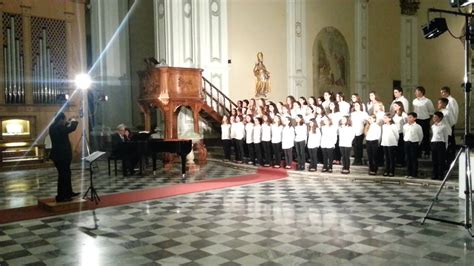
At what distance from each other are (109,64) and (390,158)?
1009 cm

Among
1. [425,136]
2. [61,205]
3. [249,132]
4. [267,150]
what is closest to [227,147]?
[249,132]

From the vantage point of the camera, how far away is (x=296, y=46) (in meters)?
16.3

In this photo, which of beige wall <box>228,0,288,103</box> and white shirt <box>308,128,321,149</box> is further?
beige wall <box>228,0,288,103</box>

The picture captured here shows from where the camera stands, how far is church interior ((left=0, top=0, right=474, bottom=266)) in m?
5.00

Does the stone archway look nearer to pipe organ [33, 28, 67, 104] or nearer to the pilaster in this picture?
the pilaster

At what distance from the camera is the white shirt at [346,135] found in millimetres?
9273

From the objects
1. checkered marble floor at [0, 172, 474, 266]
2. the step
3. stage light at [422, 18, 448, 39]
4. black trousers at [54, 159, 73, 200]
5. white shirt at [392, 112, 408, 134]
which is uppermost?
stage light at [422, 18, 448, 39]

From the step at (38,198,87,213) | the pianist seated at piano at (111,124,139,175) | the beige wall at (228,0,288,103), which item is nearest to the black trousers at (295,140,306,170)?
the pianist seated at piano at (111,124,139,175)

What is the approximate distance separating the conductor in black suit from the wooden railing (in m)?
6.89

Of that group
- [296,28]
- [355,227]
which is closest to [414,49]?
[296,28]

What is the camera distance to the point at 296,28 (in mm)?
16375

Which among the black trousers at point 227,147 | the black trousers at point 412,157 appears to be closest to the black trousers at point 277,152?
the black trousers at point 227,147

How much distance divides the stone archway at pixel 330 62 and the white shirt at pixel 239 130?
6.27m

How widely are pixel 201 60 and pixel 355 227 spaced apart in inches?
371
